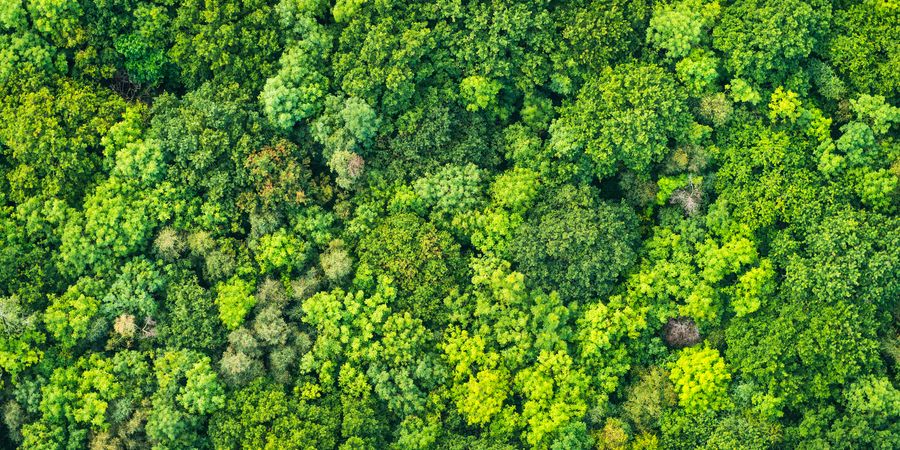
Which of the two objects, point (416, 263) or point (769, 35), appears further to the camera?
point (416, 263)

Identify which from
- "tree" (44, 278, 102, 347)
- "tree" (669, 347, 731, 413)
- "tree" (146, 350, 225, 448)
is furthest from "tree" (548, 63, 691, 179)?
"tree" (44, 278, 102, 347)

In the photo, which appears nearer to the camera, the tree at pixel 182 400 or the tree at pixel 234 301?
the tree at pixel 182 400

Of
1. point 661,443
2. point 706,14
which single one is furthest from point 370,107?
point 661,443

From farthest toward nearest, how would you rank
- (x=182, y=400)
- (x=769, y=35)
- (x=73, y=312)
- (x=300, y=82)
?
(x=300, y=82), (x=73, y=312), (x=769, y=35), (x=182, y=400)

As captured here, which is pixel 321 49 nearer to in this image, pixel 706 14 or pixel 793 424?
pixel 706 14

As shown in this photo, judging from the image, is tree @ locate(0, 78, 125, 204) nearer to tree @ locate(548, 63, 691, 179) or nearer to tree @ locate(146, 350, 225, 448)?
tree @ locate(146, 350, 225, 448)

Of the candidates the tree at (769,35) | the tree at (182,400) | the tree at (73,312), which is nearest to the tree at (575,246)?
the tree at (769,35)

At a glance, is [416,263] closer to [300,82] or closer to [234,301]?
[234,301]

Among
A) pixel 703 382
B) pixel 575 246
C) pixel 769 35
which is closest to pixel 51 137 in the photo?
pixel 575 246

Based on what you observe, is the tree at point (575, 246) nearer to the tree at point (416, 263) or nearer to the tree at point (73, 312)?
the tree at point (416, 263)
